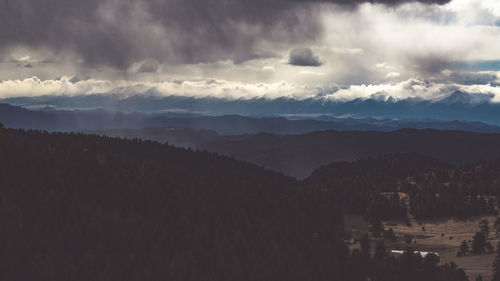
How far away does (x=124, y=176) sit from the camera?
151500 millimetres

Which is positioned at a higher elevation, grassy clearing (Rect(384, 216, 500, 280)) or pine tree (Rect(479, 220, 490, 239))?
pine tree (Rect(479, 220, 490, 239))

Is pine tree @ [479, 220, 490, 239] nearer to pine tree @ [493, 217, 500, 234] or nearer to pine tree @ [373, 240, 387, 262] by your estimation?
pine tree @ [493, 217, 500, 234]

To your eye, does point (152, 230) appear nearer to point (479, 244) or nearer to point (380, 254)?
point (380, 254)

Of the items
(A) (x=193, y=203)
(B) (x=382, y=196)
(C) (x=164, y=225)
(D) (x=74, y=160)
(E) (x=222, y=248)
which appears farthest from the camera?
(B) (x=382, y=196)

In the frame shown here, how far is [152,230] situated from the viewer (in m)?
121

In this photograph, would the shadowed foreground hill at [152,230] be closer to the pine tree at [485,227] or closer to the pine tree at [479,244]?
the pine tree at [479,244]

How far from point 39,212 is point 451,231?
110958 millimetres

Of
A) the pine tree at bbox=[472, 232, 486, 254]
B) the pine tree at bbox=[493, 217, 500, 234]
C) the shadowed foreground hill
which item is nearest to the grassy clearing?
the pine tree at bbox=[493, 217, 500, 234]

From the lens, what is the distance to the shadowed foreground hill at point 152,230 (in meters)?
Result: 103

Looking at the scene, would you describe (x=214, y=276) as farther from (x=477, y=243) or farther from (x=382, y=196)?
(x=382, y=196)

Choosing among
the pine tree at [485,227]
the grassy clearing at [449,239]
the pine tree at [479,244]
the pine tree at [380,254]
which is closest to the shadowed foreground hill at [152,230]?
the pine tree at [380,254]

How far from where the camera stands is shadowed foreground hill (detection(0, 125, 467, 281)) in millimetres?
102750

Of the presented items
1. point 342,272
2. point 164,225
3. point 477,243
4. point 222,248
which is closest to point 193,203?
point 164,225

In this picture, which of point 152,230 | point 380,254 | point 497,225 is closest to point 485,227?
point 497,225
